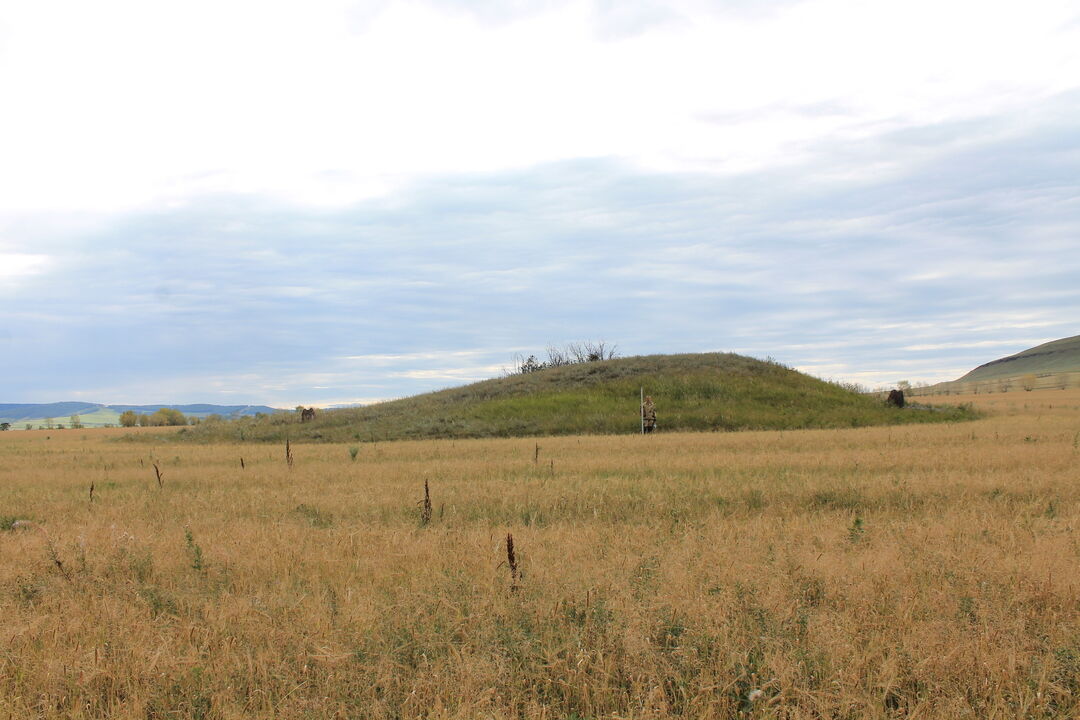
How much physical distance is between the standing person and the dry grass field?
63.3 feet

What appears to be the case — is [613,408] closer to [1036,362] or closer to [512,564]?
[512,564]

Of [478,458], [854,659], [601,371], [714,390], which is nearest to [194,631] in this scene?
[854,659]

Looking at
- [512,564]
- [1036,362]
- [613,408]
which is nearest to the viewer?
[512,564]

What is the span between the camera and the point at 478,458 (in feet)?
67.8

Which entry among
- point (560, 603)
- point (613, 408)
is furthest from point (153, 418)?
point (560, 603)

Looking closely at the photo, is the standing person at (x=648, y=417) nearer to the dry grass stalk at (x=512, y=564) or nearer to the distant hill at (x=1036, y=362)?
the dry grass stalk at (x=512, y=564)

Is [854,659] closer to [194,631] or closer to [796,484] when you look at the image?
[194,631]

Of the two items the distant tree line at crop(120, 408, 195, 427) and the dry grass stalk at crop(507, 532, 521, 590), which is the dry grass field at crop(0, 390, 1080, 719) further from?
the distant tree line at crop(120, 408, 195, 427)

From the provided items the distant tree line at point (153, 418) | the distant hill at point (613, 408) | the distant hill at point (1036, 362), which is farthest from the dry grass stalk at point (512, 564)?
the distant hill at point (1036, 362)

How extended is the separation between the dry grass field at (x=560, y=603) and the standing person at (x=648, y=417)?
1929 centimetres

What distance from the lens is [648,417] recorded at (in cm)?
3356

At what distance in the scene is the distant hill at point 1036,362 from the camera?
152 metres

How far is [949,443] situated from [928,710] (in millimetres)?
18531

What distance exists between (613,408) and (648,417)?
471 cm
